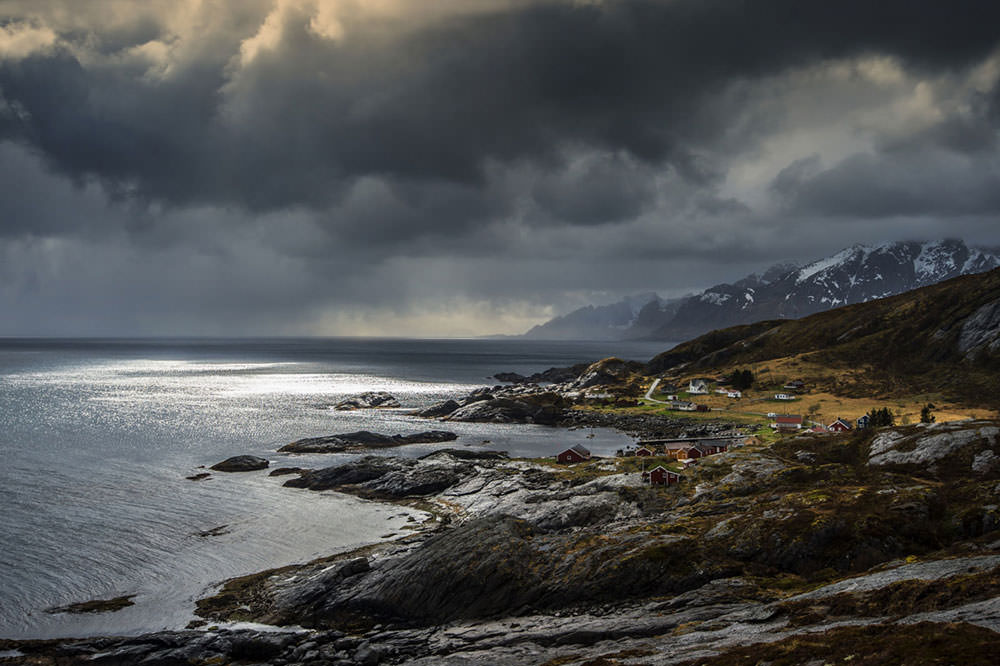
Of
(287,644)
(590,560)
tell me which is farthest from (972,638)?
(287,644)

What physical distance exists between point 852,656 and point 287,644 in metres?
33.3

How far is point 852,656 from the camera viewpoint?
20766mm

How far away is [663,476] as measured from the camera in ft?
218

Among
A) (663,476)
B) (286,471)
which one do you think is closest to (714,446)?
(663,476)

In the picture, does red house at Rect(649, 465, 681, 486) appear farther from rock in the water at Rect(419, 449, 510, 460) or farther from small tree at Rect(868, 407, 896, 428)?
small tree at Rect(868, 407, 896, 428)

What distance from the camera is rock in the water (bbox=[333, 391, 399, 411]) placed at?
559 feet

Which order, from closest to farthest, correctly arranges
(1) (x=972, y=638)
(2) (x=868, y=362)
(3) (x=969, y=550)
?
1. (1) (x=972, y=638)
2. (3) (x=969, y=550)
3. (2) (x=868, y=362)

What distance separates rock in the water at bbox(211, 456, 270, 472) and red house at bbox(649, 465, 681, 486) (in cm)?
6420

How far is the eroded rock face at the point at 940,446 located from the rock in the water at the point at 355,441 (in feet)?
266

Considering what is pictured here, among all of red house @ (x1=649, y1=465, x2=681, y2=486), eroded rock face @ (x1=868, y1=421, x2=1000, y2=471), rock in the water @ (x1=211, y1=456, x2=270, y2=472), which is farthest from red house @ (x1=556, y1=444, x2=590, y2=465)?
rock in the water @ (x1=211, y1=456, x2=270, y2=472)

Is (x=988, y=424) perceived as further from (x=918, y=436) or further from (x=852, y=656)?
(x=852, y=656)

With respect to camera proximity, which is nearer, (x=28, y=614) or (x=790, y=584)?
(x=790, y=584)

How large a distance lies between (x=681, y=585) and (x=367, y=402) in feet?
479

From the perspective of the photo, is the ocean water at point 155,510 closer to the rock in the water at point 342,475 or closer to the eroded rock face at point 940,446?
the rock in the water at point 342,475
